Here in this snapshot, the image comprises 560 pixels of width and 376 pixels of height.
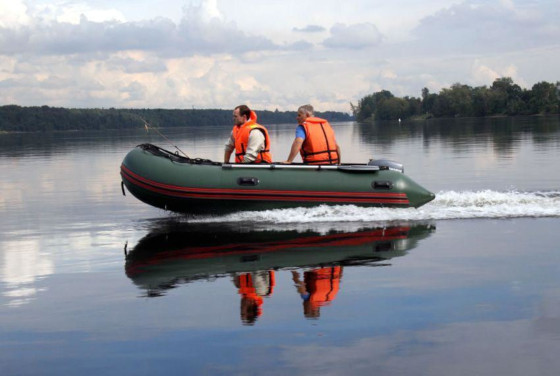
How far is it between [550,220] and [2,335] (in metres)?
7.65

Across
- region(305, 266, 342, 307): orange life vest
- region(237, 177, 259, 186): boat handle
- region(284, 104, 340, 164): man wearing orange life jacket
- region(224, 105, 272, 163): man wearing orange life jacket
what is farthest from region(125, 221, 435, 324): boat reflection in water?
region(284, 104, 340, 164): man wearing orange life jacket

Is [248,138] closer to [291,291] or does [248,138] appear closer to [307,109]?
[307,109]

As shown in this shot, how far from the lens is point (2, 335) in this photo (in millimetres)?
5625

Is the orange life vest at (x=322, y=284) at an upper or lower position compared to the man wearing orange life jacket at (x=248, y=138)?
lower

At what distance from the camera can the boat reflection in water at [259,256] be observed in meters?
6.87

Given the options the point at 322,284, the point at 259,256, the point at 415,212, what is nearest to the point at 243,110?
the point at 415,212

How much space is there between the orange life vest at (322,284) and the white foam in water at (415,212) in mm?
3393

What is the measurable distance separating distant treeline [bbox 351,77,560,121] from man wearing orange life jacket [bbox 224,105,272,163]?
12591 cm

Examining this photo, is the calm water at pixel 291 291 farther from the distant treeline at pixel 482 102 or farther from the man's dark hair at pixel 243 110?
the distant treeline at pixel 482 102

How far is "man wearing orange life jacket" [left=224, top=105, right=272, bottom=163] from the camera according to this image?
38.7 ft

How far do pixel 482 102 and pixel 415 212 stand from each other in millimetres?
132196

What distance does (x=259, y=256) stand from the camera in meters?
8.43

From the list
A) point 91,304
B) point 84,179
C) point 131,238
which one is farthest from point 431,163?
point 91,304

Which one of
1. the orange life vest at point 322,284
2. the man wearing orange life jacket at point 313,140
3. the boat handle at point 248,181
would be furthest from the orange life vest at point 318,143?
the orange life vest at point 322,284
